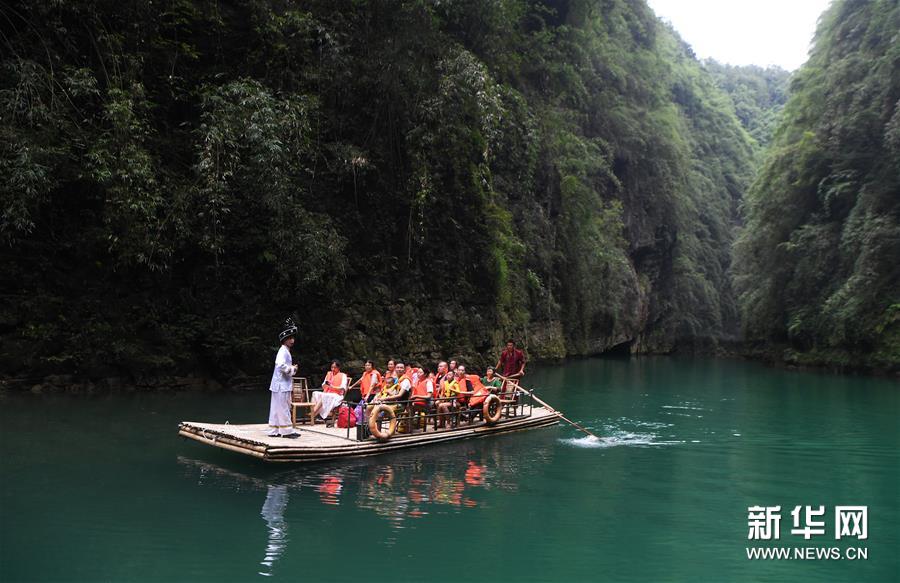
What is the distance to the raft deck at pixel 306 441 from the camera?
9969mm

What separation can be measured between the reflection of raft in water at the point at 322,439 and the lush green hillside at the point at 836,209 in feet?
68.8

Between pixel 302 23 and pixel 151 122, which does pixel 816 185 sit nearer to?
pixel 302 23

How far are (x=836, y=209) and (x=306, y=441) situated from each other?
2909 cm

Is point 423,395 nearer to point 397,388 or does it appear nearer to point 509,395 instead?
point 397,388

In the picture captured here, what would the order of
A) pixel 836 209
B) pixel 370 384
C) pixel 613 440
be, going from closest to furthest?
pixel 370 384, pixel 613 440, pixel 836 209

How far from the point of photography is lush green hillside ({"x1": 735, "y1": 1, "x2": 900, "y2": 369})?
28859 mm

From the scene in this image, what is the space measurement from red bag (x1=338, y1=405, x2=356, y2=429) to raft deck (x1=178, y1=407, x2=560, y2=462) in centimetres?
19

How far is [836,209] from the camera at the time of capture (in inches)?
1289

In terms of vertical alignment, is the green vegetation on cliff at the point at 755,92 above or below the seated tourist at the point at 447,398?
above

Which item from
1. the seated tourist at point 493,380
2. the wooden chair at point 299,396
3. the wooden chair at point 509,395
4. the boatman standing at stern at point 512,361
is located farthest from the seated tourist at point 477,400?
the wooden chair at point 299,396

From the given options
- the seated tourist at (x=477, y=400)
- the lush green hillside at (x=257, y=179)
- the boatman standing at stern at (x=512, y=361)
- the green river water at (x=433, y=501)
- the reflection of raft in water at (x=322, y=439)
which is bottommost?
the green river water at (x=433, y=501)

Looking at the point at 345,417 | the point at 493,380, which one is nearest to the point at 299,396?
the point at 345,417

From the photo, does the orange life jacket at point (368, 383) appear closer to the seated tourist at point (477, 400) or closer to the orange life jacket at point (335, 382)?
the orange life jacket at point (335, 382)

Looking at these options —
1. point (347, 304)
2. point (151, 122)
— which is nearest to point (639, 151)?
point (347, 304)
